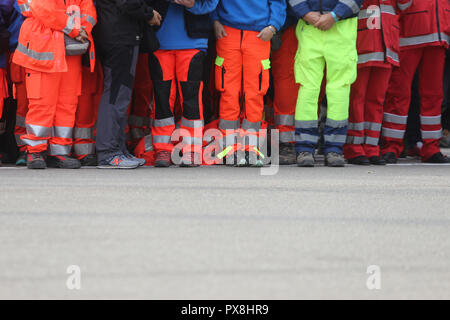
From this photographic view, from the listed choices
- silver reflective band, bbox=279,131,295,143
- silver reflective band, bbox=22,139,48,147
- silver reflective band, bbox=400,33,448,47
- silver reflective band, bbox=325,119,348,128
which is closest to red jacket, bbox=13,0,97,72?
silver reflective band, bbox=22,139,48,147

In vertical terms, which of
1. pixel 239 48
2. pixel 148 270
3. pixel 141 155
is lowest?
pixel 141 155

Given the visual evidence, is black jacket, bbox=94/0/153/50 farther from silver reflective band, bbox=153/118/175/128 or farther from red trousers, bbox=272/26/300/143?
red trousers, bbox=272/26/300/143

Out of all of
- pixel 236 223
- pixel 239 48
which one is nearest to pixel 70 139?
pixel 239 48

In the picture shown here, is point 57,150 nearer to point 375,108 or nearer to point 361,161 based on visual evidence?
point 361,161

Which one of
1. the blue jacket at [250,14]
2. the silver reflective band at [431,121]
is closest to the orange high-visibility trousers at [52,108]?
the blue jacket at [250,14]

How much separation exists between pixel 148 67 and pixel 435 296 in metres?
4.37

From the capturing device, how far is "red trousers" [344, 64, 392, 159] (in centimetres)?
627

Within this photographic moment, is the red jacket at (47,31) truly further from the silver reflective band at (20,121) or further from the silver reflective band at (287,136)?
the silver reflective band at (287,136)

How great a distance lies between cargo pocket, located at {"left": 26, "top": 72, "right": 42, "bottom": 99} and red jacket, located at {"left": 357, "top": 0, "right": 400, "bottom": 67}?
255 centimetres

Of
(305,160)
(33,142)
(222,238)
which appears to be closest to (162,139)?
(33,142)

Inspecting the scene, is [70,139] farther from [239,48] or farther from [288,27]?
[288,27]

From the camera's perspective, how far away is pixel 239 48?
592cm

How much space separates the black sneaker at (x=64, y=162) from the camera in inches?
220

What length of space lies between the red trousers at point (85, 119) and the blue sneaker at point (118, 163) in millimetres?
322
